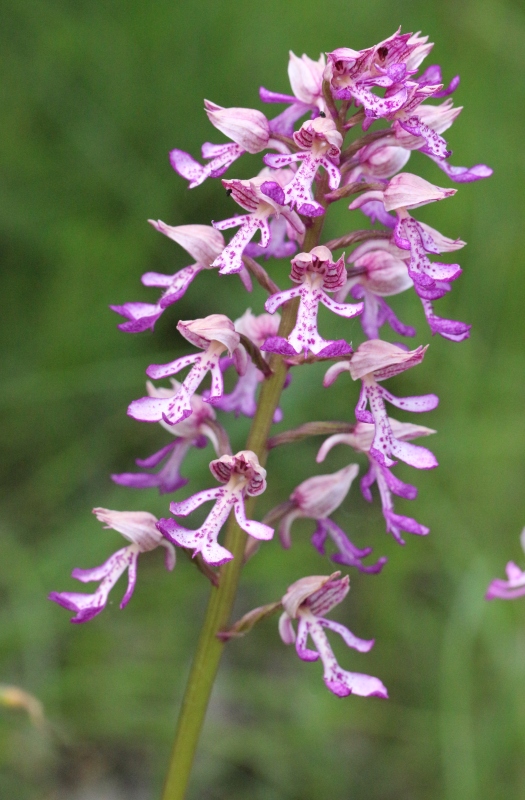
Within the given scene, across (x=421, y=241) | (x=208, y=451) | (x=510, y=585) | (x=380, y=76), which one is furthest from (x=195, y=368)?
(x=208, y=451)

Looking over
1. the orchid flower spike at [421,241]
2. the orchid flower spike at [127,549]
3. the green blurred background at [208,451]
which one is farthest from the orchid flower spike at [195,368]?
the green blurred background at [208,451]

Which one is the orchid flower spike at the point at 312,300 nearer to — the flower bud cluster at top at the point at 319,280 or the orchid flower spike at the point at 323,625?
the flower bud cluster at top at the point at 319,280

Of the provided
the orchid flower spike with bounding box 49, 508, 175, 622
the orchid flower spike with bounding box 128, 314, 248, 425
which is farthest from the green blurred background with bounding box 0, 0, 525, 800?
the orchid flower spike with bounding box 128, 314, 248, 425

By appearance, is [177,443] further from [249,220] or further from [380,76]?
[380,76]

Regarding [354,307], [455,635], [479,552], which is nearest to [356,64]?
[354,307]

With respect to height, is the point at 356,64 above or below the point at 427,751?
above

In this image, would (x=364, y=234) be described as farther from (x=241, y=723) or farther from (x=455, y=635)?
(x=241, y=723)

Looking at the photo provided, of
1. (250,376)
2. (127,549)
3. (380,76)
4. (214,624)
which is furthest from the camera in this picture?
(250,376)
